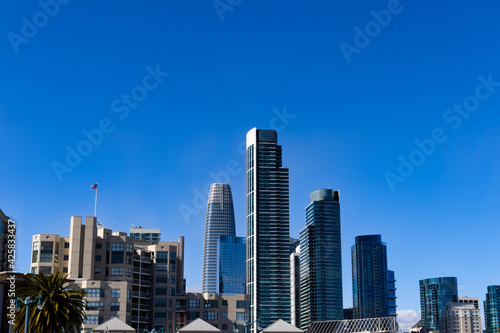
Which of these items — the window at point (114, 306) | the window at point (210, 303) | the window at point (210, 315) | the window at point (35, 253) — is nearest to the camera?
the window at point (114, 306)

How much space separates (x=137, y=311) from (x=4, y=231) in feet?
137

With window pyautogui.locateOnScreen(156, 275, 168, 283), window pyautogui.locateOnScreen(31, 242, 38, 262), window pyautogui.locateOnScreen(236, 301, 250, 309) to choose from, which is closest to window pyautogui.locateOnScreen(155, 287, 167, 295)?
window pyautogui.locateOnScreen(156, 275, 168, 283)

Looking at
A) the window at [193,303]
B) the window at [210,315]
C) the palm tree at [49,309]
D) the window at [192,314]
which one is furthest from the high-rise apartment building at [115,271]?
the palm tree at [49,309]

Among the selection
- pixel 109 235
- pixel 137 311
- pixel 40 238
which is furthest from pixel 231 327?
pixel 40 238

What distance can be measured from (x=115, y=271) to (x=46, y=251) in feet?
60.2

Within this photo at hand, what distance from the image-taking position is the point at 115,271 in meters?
178

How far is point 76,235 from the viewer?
176 meters

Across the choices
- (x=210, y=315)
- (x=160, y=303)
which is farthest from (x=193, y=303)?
(x=160, y=303)

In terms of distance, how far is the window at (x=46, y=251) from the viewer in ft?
574

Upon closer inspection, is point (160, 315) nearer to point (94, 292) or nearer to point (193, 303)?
point (193, 303)

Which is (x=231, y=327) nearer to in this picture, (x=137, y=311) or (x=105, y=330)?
(x=137, y=311)

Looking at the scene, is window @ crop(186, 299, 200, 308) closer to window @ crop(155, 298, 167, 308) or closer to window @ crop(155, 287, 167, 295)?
window @ crop(155, 298, 167, 308)

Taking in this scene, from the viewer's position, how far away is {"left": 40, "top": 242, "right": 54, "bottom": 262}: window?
175 m

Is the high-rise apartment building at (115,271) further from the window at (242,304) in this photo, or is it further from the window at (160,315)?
the window at (242,304)
